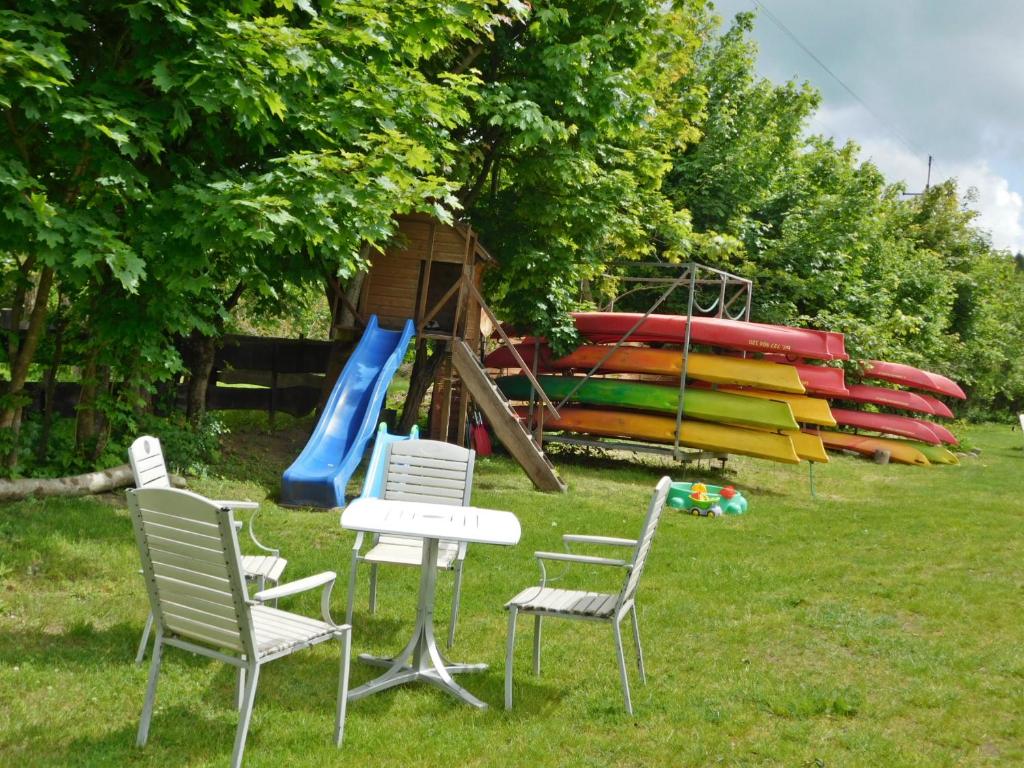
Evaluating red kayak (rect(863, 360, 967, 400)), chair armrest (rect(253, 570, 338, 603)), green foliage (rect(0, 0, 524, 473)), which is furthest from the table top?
red kayak (rect(863, 360, 967, 400))

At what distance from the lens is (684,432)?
1530 cm

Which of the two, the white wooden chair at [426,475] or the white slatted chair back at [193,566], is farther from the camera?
the white wooden chair at [426,475]

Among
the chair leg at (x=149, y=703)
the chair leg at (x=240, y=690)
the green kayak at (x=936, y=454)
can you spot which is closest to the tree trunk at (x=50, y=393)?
the chair leg at (x=240, y=690)

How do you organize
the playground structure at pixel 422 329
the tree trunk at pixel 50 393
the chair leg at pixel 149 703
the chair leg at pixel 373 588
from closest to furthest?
the chair leg at pixel 149 703 < the chair leg at pixel 373 588 < the tree trunk at pixel 50 393 < the playground structure at pixel 422 329

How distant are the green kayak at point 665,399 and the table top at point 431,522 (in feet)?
32.4

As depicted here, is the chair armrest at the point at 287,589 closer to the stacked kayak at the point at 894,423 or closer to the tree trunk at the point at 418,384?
the tree trunk at the point at 418,384

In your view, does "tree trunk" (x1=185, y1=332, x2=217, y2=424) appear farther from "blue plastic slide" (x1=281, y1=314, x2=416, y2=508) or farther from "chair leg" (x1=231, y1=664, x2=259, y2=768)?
"chair leg" (x1=231, y1=664, x2=259, y2=768)

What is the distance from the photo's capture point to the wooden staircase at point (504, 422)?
40.9 feet

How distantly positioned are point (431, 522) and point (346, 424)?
249 inches

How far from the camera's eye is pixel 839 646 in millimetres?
6242

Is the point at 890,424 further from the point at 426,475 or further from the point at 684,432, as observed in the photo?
the point at 426,475

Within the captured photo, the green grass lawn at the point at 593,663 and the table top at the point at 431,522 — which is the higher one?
the table top at the point at 431,522

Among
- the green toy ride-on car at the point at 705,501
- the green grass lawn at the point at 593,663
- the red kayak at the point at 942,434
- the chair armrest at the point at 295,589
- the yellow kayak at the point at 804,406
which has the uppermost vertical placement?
the yellow kayak at the point at 804,406

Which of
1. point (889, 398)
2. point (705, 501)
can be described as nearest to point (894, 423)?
point (889, 398)
